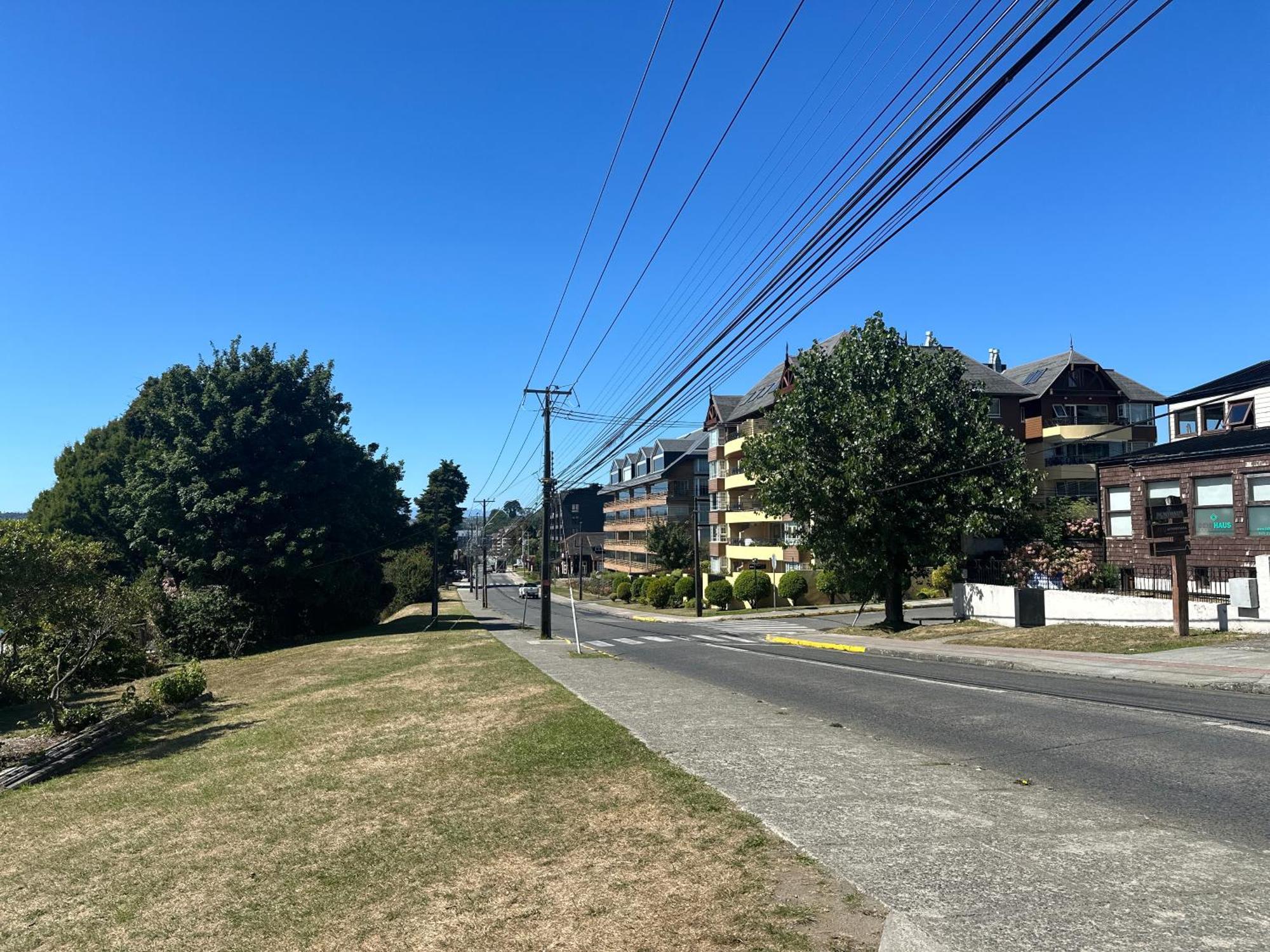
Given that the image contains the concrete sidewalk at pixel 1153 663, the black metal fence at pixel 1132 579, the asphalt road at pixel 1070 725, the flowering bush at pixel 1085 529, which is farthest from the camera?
the flowering bush at pixel 1085 529

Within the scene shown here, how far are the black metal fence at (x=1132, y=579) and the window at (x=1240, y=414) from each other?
6776 millimetres

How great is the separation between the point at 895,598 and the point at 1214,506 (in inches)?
451

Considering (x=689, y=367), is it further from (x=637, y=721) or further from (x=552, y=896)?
(x=552, y=896)

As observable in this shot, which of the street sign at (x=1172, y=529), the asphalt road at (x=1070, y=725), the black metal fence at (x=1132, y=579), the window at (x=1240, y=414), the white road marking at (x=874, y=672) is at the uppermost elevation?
the window at (x=1240, y=414)

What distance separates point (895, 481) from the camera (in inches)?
1252

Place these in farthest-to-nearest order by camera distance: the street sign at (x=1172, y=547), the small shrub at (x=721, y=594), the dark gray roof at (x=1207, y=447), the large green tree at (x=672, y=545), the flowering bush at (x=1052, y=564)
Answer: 1. the large green tree at (x=672, y=545)
2. the small shrub at (x=721, y=594)
3. the flowering bush at (x=1052, y=564)
4. the dark gray roof at (x=1207, y=447)
5. the street sign at (x=1172, y=547)

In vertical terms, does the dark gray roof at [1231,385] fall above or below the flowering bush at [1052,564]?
above

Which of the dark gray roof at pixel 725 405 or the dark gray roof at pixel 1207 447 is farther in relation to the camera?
the dark gray roof at pixel 725 405

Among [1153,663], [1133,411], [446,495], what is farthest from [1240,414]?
[446,495]

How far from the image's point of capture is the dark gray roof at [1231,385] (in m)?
30.3

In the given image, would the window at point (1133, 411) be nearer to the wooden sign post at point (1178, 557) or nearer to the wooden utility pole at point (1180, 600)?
the wooden sign post at point (1178, 557)

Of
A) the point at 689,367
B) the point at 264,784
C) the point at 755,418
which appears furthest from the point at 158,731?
the point at 755,418

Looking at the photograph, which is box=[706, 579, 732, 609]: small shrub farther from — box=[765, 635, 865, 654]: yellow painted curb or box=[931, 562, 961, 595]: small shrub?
box=[765, 635, 865, 654]: yellow painted curb

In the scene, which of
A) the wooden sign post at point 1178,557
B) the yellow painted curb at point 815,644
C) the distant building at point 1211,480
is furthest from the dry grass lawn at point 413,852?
the distant building at point 1211,480
